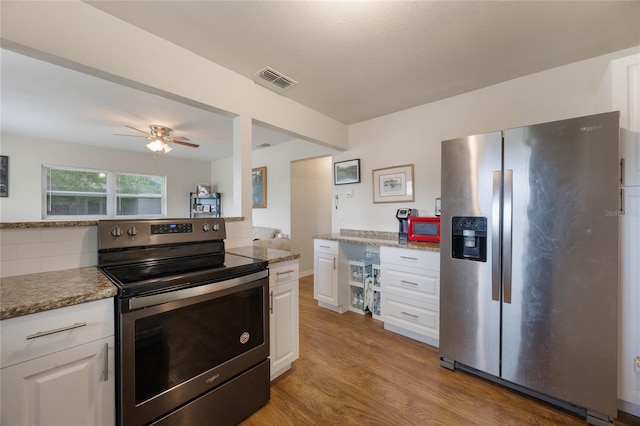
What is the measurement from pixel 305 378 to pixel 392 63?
2571mm

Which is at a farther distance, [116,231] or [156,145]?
[156,145]

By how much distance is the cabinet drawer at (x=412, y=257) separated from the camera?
7.32 feet

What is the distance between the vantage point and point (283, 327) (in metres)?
1.79

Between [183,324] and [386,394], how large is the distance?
1396 millimetres

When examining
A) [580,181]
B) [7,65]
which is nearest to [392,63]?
[580,181]

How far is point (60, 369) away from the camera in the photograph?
0.96m

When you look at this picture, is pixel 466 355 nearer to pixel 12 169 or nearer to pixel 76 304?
pixel 76 304

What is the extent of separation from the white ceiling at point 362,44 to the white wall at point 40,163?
186cm

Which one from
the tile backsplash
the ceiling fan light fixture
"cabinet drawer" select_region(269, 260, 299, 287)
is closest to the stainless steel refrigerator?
"cabinet drawer" select_region(269, 260, 299, 287)

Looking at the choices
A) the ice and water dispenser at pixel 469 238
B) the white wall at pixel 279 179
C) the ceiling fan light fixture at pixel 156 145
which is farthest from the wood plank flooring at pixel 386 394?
the ceiling fan light fixture at pixel 156 145

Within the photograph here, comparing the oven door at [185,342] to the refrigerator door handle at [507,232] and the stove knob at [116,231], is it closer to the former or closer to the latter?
the stove knob at [116,231]

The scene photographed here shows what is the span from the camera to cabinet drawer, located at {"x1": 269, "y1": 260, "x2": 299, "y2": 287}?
171 centimetres

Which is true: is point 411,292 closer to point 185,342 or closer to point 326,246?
point 326,246

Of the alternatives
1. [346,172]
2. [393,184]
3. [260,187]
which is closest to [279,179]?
[260,187]
